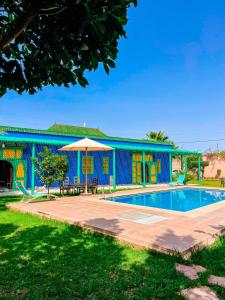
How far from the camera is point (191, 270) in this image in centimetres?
427

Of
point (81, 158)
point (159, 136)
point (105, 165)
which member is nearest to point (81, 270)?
point (81, 158)

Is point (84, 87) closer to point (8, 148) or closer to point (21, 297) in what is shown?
point (21, 297)

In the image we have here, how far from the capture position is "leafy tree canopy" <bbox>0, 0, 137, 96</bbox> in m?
2.24

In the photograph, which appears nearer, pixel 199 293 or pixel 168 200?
pixel 199 293

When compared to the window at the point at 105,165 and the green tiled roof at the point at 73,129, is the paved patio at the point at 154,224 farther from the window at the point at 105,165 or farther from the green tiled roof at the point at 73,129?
the green tiled roof at the point at 73,129

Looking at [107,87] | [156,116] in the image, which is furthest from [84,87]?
[156,116]

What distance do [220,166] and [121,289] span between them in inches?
1279

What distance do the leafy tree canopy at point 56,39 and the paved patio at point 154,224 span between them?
12.8ft

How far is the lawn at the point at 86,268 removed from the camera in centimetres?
345

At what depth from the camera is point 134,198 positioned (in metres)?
15.1

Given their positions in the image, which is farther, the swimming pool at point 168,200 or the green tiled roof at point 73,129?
the green tiled roof at point 73,129

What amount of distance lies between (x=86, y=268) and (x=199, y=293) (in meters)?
1.83

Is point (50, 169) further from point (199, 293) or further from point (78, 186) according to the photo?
point (199, 293)

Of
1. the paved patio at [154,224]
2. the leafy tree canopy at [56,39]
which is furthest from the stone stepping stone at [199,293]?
the leafy tree canopy at [56,39]
